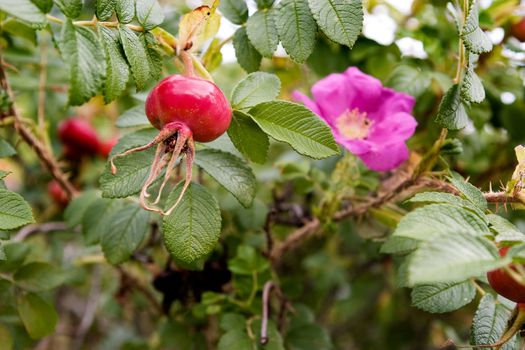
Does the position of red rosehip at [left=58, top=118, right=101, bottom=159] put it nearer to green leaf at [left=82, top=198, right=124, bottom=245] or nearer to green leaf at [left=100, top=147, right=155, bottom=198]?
green leaf at [left=82, top=198, right=124, bottom=245]

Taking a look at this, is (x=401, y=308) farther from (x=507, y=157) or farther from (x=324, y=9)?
(x=324, y=9)

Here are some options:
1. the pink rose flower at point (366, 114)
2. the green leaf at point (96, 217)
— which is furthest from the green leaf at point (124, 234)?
the pink rose flower at point (366, 114)

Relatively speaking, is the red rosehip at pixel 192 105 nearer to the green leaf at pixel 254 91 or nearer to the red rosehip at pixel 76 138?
the green leaf at pixel 254 91

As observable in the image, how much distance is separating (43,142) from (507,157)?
4.40 ft

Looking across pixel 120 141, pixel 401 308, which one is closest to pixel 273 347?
pixel 120 141

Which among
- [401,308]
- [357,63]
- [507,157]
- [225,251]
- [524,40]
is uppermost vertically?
[524,40]

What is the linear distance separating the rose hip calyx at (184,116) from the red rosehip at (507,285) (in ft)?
1.45

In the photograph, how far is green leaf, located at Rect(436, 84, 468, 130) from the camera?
3.08ft

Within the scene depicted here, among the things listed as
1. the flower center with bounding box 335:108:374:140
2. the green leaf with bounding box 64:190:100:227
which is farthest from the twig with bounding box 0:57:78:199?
the flower center with bounding box 335:108:374:140

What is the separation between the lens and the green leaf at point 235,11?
112 centimetres

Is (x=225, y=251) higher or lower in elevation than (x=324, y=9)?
lower

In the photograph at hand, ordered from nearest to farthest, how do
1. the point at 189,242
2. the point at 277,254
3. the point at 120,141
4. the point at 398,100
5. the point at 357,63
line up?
the point at 189,242 < the point at 120,141 < the point at 398,100 < the point at 277,254 < the point at 357,63

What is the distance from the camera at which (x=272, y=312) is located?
1.45 meters

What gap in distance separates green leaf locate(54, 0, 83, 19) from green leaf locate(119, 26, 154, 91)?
75 millimetres
